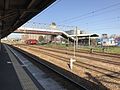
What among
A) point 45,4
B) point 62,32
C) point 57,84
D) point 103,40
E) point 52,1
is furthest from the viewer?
point 62,32

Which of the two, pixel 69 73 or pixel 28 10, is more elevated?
pixel 28 10

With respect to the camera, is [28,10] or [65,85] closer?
[65,85]

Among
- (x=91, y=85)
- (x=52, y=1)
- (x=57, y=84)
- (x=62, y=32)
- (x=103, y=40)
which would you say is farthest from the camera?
(x=62, y=32)

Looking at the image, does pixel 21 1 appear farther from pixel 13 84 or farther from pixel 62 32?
pixel 62 32

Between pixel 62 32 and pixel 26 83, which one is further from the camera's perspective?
pixel 62 32

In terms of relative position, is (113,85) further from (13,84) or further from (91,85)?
(13,84)

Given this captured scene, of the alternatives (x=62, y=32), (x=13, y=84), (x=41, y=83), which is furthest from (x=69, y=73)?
(x=62, y=32)

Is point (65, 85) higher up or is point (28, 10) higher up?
point (28, 10)

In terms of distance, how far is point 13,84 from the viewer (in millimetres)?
13930

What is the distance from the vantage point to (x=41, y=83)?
14.2 metres

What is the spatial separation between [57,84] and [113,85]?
9.70 ft

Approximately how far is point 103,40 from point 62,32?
20733mm

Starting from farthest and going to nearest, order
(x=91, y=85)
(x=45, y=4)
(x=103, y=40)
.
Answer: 1. (x=103, y=40)
2. (x=45, y=4)
3. (x=91, y=85)

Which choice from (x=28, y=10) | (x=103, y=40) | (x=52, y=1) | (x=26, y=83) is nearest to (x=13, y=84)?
(x=26, y=83)
